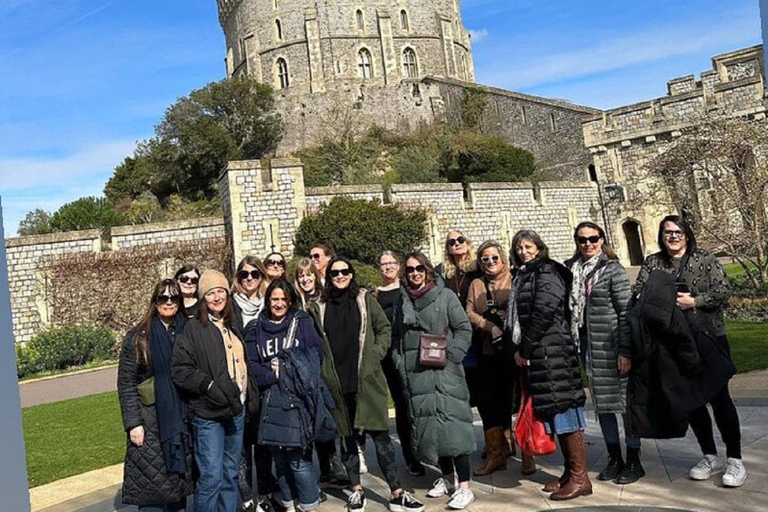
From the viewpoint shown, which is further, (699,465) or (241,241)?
(241,241)

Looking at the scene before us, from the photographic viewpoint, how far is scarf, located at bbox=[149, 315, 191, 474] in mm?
3747

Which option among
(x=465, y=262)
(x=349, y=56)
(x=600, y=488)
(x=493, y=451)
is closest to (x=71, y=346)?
(x=465, y=262)

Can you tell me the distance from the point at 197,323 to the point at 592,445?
3.51 metres

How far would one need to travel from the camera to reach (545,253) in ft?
14.4

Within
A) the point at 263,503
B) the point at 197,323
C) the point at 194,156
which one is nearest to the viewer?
the point at 197,323

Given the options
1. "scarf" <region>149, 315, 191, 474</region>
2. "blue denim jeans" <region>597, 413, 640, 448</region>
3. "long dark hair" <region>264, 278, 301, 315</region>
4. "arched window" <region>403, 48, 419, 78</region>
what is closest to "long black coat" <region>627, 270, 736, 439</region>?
"blue denim jeans" <region>597, 413, 640, 448</region>

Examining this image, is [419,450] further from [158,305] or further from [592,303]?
[158,305]

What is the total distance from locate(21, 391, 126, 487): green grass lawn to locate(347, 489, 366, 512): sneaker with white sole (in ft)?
11.5

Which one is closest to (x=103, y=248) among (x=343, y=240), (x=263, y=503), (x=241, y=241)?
(x=241, y=241)

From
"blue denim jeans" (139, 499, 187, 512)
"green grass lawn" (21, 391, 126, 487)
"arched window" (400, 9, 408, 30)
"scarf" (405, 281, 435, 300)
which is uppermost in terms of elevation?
"arched window" (400, 9, 408, 30)

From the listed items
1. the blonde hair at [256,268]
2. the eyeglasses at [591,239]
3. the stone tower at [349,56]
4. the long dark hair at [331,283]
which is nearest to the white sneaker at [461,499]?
the long dark hair at [331,283]

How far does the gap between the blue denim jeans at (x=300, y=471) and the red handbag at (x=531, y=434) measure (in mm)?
1438

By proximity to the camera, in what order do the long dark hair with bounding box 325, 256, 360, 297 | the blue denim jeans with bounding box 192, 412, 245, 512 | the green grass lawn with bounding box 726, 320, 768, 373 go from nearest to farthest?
1. the blue denim jeans with bounding box 192, 412, 245, 512
2. the long dark hair with bounding box 325, 256, 360, 297
3. the green grass lawn with bounding box 726, 320, 768, 373

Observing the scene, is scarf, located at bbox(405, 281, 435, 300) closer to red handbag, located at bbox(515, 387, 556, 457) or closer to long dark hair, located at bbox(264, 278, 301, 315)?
long dark hair, located at bbox(264, 278, 301, 315)
